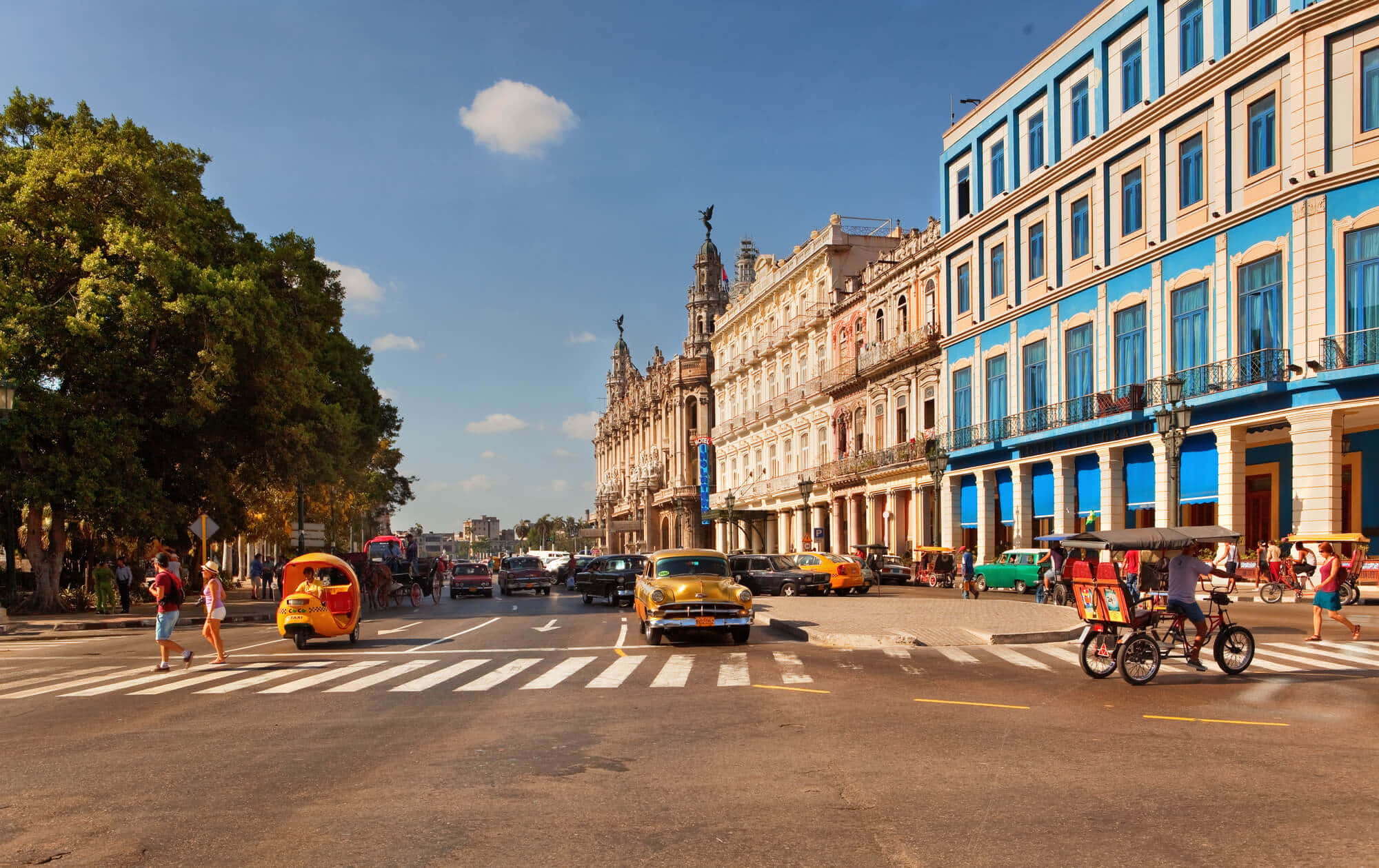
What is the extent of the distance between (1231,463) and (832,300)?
3280 centimetres

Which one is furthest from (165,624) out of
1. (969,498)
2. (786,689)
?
(969,498)

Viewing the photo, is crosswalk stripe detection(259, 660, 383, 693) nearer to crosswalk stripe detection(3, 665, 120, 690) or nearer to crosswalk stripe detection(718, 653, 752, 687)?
crosswalk stripe detection(3, 665, 120, 690)

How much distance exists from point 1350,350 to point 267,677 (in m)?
26.5

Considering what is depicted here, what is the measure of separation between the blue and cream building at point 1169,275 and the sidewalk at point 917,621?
8.87m

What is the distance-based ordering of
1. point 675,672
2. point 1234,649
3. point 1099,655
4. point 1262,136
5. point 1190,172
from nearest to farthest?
point 1099,655 → point 1234,649 → point 675,672 → point 1262,136 → point 1190,172

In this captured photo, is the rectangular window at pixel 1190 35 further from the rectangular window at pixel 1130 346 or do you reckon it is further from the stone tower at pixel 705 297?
the stone tower at pixel 705 297

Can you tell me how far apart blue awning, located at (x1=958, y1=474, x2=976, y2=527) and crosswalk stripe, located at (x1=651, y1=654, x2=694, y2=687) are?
111ft

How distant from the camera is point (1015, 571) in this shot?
38125mm

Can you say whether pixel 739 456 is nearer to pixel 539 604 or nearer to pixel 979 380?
pixel 979 380

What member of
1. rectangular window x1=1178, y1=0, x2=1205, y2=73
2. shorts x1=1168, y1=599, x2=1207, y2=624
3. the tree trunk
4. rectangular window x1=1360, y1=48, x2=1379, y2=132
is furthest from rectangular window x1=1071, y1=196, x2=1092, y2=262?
the tree trunk

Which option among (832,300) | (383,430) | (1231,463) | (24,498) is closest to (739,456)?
(832,300)

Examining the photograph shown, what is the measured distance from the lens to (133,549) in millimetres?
42875

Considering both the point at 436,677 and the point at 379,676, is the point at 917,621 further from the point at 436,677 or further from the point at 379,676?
the point at 379,676

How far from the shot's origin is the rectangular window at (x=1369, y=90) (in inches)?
1100
